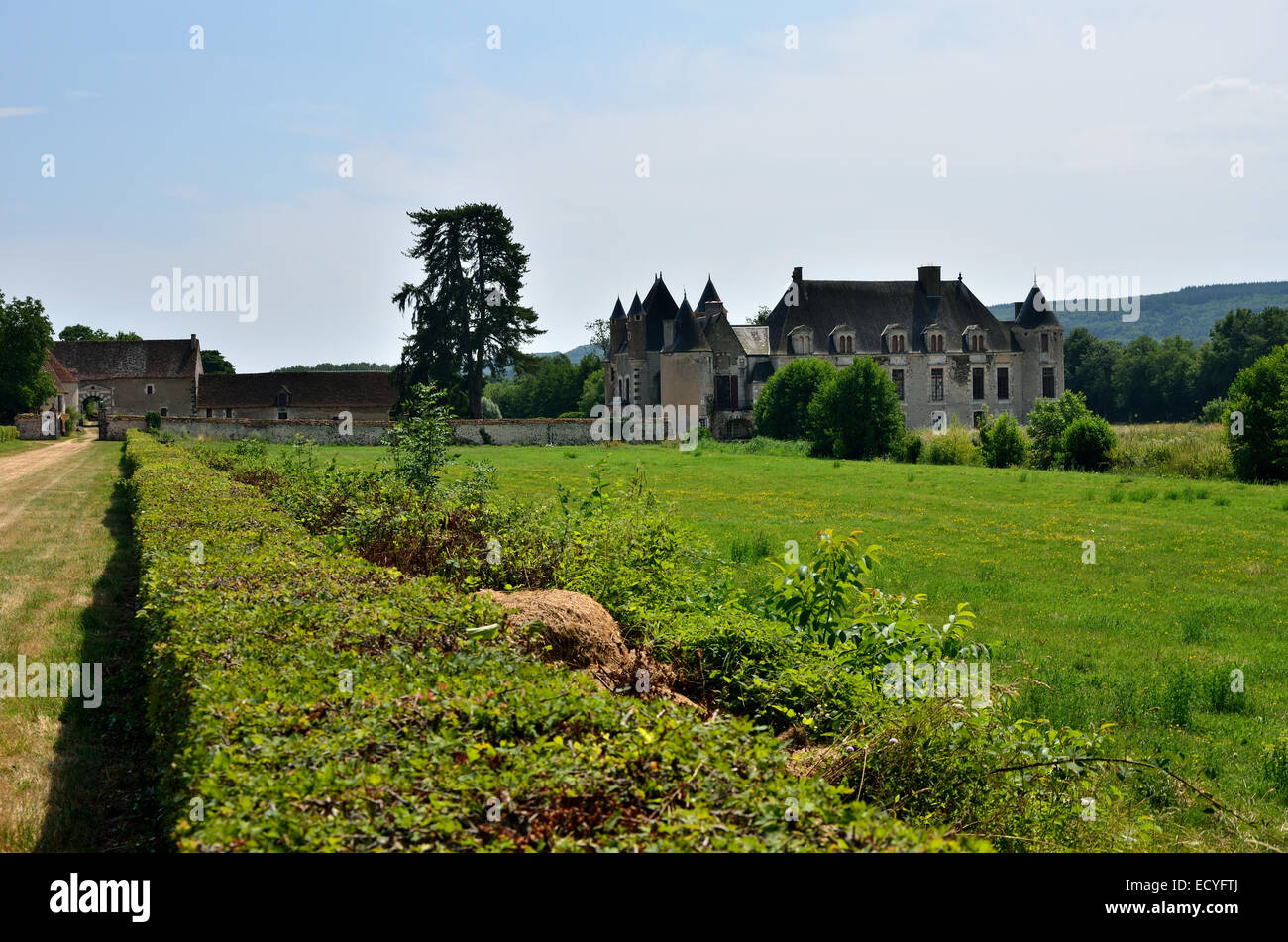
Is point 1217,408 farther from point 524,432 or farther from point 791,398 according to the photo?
point 524,432

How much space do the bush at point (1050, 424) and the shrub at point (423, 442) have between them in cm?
2778

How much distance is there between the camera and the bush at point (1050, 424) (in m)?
35.6

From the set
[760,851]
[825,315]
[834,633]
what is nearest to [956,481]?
[834,633]

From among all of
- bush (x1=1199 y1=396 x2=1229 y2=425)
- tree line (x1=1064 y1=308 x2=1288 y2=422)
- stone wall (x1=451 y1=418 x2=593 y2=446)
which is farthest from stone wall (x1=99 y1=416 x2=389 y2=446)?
tree line (x1=1064 y1=308 x2=1288 y2=422)

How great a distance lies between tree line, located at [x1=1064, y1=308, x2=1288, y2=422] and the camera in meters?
84.6

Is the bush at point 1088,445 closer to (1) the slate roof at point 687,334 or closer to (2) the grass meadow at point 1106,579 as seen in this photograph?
(2) the grass meadow at point 1106,579

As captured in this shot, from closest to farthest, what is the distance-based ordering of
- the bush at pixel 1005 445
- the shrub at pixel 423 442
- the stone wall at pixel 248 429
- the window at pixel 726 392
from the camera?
the shrub at pixel 423 442, the bush at pixel 1005 445, the stone wall at pixel 248 429, the window at pixel 726 392

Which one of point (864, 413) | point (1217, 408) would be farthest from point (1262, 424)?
point (1217, 408)

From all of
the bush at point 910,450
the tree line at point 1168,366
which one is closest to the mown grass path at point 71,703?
the bush at point 910,450

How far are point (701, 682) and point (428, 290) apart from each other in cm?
5951

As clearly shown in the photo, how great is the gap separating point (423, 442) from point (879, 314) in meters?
56.9

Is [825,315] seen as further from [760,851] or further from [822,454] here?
[760,851]

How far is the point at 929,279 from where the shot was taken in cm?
6656

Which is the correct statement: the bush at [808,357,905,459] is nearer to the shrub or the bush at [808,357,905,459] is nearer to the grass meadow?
the grass meadow
